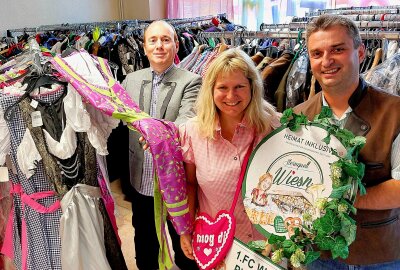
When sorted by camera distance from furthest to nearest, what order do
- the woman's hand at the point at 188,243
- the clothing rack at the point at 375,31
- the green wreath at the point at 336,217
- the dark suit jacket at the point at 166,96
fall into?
the dark suit jacket at the point at 166,96 < the clothing rack at the point at 375,31 < the woman's hand at the point at 188,243 < the green wreath at the point at 336,217

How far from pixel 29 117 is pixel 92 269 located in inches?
27.9

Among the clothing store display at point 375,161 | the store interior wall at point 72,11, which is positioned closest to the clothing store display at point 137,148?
the clothing store display at point 375,161

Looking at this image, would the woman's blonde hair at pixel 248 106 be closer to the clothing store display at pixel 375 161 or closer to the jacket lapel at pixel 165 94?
the clothing store display at pixel 375 161

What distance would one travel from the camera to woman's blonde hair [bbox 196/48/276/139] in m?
1.22

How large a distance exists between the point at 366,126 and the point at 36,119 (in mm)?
1208

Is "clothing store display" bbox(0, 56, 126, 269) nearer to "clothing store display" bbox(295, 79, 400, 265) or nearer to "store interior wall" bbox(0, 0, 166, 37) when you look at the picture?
"clothing store display" bbox(295, 79, 400, 265)

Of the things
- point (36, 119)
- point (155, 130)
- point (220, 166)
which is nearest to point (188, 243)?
point (220, 166)

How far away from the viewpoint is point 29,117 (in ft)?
4.89

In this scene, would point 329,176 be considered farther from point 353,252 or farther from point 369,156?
point 353,252

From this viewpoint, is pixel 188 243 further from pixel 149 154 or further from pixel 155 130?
pixel 149 154

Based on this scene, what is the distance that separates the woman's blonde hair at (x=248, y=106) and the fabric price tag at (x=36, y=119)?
67 centimetres

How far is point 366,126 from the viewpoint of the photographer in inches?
41.9

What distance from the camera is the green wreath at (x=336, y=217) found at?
3.21 ft

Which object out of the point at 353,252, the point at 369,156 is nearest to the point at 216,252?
the point at 353,252
